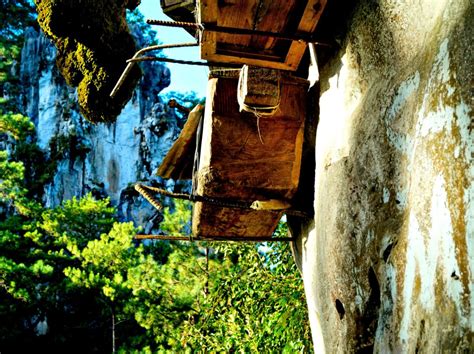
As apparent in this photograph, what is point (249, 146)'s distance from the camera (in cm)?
278

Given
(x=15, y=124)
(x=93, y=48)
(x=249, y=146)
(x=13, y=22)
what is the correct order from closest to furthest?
(x=249, y=146), (x=93, y=48), (x=15, y=124), (x=13, y=22)

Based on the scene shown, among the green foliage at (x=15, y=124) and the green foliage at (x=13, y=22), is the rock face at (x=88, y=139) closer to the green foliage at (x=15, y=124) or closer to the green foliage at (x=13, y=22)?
the green foliage at (x=13, y=22)

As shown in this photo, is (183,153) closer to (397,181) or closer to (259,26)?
(259,26)

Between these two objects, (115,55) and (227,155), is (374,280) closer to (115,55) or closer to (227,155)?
(227,155)

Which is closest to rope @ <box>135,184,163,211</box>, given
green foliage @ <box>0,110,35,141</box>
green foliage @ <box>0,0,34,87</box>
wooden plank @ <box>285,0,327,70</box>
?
wooden plank @ <box>285,0,327,70</box>

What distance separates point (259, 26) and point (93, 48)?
211cm

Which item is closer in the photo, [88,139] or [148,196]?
[148,196]

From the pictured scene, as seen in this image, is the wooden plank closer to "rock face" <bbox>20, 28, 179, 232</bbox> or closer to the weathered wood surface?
the weathered wood surface

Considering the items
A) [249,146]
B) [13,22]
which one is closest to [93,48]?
[249,146]

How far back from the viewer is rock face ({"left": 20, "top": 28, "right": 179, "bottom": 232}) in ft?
76.2

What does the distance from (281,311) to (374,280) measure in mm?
3930

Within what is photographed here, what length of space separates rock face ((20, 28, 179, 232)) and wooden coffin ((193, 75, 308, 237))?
21.2 m

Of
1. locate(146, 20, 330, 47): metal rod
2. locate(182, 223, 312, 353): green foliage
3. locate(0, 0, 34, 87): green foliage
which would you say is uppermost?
locate(0, 0, 34, 87): green foliage

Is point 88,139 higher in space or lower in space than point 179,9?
higher
